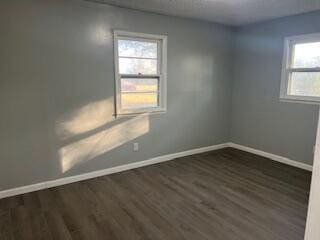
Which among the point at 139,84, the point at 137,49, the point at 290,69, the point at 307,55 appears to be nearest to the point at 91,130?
the point at 139,84

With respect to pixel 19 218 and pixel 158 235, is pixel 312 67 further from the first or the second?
pixel 19 218

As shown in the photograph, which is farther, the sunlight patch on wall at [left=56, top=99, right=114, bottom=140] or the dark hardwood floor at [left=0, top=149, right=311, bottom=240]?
the sunlight patch on wall at [left=56, top=99, right=114, bottom=140]

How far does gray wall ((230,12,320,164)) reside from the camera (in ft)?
12.0

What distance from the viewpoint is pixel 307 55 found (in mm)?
3623

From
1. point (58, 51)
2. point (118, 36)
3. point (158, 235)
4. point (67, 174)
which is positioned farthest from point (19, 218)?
point (118, 36)

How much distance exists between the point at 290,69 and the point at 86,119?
337 cm

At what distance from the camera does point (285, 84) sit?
153 inches

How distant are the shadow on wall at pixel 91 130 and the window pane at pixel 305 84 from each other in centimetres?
271

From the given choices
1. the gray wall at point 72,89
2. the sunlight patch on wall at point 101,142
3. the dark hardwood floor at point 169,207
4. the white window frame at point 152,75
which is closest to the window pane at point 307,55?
the gray wall at point 72,89

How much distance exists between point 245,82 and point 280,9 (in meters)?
1.48

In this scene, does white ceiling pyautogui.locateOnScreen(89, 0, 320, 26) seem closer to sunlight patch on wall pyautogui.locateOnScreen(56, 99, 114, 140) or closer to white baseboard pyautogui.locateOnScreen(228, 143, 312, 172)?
sunlight patch on wall pyautogui.locateOnScreen(56, 99, 114, 140)

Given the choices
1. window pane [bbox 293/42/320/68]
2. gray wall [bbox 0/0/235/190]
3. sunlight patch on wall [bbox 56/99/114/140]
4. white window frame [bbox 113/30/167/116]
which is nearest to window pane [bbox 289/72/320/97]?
window pane [bbox 293/42/320/68]

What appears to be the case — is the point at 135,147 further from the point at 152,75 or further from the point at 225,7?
the point at 225,7

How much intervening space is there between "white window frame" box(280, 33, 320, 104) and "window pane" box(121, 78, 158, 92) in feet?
7.13
